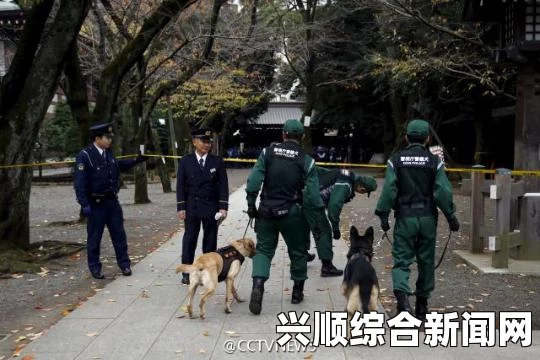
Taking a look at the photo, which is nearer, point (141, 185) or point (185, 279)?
point (185, 279)

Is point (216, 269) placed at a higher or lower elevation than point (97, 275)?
higher

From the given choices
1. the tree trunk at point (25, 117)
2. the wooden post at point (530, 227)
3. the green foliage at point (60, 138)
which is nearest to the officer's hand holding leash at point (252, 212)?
the wooden post at point (530, 227)

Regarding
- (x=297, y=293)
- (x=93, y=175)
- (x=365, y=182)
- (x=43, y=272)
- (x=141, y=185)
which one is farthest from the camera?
(x=141, y=185)

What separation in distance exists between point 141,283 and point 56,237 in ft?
15.2

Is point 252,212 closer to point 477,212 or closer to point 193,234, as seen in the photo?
point 193,234

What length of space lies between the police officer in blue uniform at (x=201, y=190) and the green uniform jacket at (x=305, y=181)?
1.14m

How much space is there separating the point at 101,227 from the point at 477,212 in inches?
217

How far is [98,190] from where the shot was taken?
24.8 ft

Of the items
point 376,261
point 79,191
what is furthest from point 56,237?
point 376,261

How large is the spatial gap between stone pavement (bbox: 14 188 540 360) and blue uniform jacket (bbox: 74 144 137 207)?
A: 3.87 feet

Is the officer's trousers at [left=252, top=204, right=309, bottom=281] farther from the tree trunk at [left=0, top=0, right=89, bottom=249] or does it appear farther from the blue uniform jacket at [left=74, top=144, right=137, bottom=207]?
the tree trunk at [left=0, top=0, right=89, bottom=249]

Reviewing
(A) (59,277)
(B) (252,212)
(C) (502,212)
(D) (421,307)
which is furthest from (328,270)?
(A) (59,277)

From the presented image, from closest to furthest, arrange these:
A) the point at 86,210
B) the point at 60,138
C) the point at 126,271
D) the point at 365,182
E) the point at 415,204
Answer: the point at 415,204 → the point at 86,210 → the point at 365,182 → the point at 126,271 → the point at 60,138

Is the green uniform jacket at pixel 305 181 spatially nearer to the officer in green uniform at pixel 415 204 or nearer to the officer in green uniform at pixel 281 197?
the officer in green uniform at pixel 281 197
